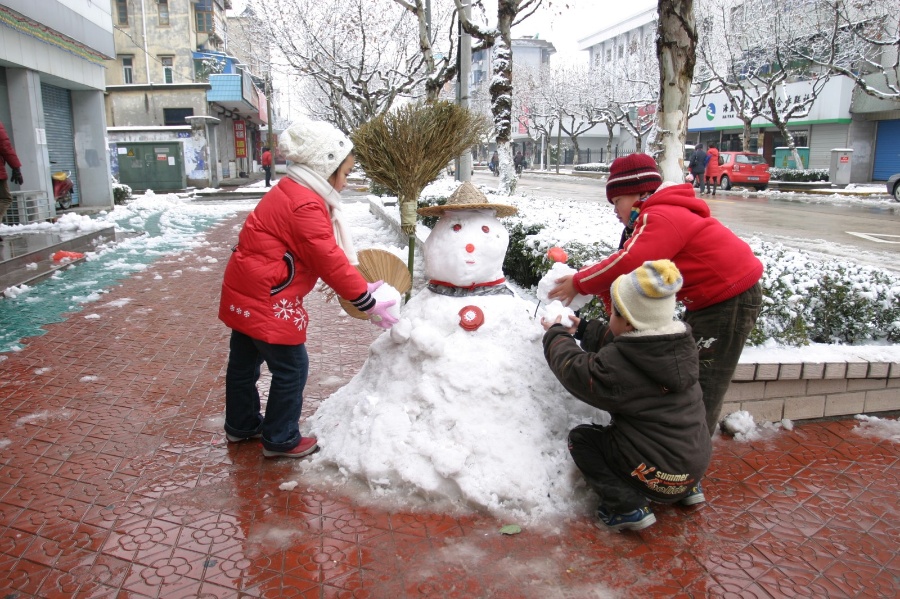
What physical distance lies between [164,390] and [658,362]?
10.9 ft

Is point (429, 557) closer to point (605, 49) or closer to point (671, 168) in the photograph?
point (671, 168)

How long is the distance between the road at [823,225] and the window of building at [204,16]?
31552 millimetres

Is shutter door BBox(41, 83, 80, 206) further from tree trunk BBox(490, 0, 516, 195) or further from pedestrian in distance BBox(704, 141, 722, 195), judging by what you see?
pedestrian in distance BBox(704, 141, 722, 195)

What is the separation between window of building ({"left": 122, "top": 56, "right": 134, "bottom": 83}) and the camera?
34625 mm

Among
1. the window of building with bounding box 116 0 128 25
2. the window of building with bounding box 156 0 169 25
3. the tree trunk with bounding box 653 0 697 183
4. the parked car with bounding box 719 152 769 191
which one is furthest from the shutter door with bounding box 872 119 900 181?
the window of building with bounding box 116 0 128 25

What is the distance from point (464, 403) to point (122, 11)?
38.8 m

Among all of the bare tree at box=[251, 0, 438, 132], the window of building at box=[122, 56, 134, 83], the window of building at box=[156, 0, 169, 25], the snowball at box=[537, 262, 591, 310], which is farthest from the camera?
the window of building at box=[122, 56, 134, 83]

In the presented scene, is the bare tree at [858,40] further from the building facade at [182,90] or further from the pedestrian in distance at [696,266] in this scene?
the building facade at [182,90]

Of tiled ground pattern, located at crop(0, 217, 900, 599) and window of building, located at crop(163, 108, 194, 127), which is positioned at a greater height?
window of building, located at crop(163, 108, 194, 127)

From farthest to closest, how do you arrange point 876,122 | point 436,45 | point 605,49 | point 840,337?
point 605,49 < point 876,122 < point 436,45 < point 840,337

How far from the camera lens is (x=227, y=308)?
3.17 metres

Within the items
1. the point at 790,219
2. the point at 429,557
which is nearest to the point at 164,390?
the point at 429,557

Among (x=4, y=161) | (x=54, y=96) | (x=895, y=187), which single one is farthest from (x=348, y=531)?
(x=895, y=187)

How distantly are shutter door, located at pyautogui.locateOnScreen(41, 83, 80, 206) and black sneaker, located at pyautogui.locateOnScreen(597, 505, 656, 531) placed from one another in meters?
15.3
